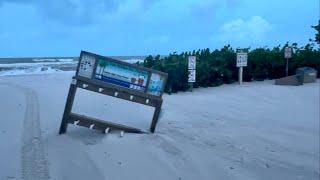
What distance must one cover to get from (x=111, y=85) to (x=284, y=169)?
11.2ft

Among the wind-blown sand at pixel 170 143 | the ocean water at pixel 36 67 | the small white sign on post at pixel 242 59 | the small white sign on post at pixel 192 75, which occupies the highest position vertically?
the ocean water at pixel 36 67

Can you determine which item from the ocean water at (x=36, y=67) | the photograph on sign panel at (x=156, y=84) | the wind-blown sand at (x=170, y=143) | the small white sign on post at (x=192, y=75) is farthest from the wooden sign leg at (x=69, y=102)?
the ocean water at (x=36, y=67)

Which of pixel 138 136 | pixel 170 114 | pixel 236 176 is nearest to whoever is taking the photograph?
pixel 236 176

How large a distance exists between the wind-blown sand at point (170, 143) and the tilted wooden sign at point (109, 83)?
26cm

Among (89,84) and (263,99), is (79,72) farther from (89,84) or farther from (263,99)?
(263,99)

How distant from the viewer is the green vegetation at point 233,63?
66.9 ft

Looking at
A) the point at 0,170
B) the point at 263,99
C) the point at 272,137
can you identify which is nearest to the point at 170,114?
the point at 272,137

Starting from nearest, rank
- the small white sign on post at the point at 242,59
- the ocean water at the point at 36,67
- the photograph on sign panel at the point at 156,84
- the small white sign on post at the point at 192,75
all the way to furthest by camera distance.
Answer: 1. the photograph on sign panel at the point at 156,84
2. the small white sign on post at the point at 192,75
3. the small white sign on post at the point at 242,59
4. the ocean water at the point at 36,67

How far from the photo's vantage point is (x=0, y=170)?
7324mm

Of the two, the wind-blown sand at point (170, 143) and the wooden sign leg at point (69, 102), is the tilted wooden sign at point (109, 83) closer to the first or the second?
the wooden sign leg at point (69, 102)

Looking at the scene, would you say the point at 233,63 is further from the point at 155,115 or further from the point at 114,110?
the point at 155,115

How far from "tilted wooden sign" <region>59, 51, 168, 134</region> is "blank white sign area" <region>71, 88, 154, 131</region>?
38.7 inches

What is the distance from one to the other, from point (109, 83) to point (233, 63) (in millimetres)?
12172

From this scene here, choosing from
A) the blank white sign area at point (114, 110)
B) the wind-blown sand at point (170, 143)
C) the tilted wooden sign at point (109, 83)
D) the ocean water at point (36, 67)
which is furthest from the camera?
the ocean water at point (36, 67)
